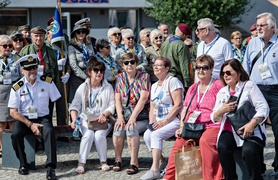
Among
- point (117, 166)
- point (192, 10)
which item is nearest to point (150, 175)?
point (117, 166)

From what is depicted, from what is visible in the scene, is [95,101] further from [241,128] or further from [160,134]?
[241,128]

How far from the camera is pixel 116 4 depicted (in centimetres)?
2733

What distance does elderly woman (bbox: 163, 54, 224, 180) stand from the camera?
21.7 ft

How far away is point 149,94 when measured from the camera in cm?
796

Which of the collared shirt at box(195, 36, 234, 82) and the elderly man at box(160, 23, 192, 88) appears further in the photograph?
the elderly man at box(160, 23, 192, 88)

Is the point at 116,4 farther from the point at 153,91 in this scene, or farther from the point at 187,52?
the point at 153,91

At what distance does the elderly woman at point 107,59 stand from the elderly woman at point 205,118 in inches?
110

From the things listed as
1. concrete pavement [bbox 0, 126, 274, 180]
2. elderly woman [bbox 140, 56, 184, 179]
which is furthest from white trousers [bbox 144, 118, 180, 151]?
concrete pavement [bbox 0, 126, 274, 180]

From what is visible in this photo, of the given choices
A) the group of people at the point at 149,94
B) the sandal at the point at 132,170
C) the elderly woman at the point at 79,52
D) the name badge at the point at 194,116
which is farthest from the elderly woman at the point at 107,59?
the name badge at the point at 194,116

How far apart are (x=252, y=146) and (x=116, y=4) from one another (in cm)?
2165

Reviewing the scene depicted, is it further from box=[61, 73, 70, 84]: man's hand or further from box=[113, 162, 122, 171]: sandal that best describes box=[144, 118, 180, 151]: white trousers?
box=[61, 73, 70, 84]: man's hand

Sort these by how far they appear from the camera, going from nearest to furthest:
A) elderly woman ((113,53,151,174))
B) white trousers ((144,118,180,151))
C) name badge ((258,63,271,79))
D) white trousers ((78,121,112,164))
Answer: name badge ((258,63,271,79)) → white trousers ((144,118,180,151)) → elderly woman ((113,53,151,174)) → white trousers ((78,121,112,164))

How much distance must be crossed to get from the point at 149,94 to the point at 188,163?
1565 mm

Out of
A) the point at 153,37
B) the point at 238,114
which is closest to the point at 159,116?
the point at 238,114
